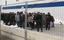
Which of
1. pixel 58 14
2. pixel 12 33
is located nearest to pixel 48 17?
pixel 58 14

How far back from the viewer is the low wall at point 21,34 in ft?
27.6

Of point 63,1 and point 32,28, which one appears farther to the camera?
point 32,28

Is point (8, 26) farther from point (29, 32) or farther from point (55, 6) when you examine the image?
point (55, 6)

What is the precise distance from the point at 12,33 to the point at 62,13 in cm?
489

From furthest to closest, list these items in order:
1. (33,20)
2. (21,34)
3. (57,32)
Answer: (21,34) < (33,20) < (57,32)

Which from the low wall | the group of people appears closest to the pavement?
the low wall

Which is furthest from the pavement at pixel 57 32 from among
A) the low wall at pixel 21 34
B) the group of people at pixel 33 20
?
the group of people at pixel 33 20

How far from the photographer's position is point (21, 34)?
34.1ft

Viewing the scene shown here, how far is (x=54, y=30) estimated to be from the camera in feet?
26.6

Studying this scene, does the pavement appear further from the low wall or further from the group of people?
the group of people

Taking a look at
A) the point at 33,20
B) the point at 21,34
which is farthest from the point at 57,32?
the point at 21,34

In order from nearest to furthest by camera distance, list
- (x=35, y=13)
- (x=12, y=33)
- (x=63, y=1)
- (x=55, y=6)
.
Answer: (x=63, y=1), (x=55, y=6), (x=35, y=13), (x=12, y=33)

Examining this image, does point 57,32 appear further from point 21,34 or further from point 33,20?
point 21,34

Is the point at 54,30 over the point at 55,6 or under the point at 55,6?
under
